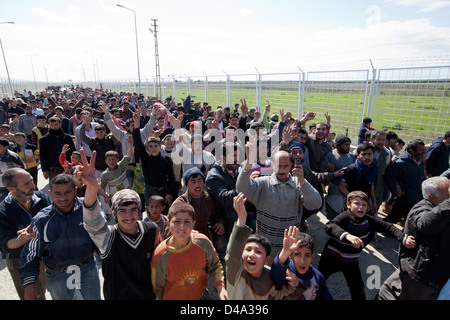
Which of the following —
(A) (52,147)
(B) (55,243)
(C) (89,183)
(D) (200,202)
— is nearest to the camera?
(C) (89,183)

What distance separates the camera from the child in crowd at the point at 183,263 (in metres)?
2.02

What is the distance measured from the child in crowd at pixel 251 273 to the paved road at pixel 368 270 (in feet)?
5.26

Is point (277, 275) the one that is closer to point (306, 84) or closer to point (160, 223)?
point (160, 223)

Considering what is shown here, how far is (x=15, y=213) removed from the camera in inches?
98.4

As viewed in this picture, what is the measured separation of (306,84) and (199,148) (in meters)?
5.84

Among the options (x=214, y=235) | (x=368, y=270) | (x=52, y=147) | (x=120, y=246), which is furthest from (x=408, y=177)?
(x=52, y=147)

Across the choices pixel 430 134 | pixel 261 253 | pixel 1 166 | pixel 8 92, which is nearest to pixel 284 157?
pixel 261 253

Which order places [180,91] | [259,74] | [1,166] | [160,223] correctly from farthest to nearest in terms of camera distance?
[180,91], [259,74], [1,166], [160,223]

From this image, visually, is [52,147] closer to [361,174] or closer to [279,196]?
[279,196]

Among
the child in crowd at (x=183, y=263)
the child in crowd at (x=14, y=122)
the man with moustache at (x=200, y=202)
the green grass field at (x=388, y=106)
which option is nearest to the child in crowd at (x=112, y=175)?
the man with moustache at (x=200, y=202)

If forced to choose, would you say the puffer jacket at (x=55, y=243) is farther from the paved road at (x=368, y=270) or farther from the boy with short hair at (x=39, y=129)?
the boy with short hair at (x=39, y=129)

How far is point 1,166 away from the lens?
13.6 ft

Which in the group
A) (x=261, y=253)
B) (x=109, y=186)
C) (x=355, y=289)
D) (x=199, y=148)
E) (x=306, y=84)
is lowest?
(x=355, y=289)

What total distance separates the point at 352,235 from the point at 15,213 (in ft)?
10.7
